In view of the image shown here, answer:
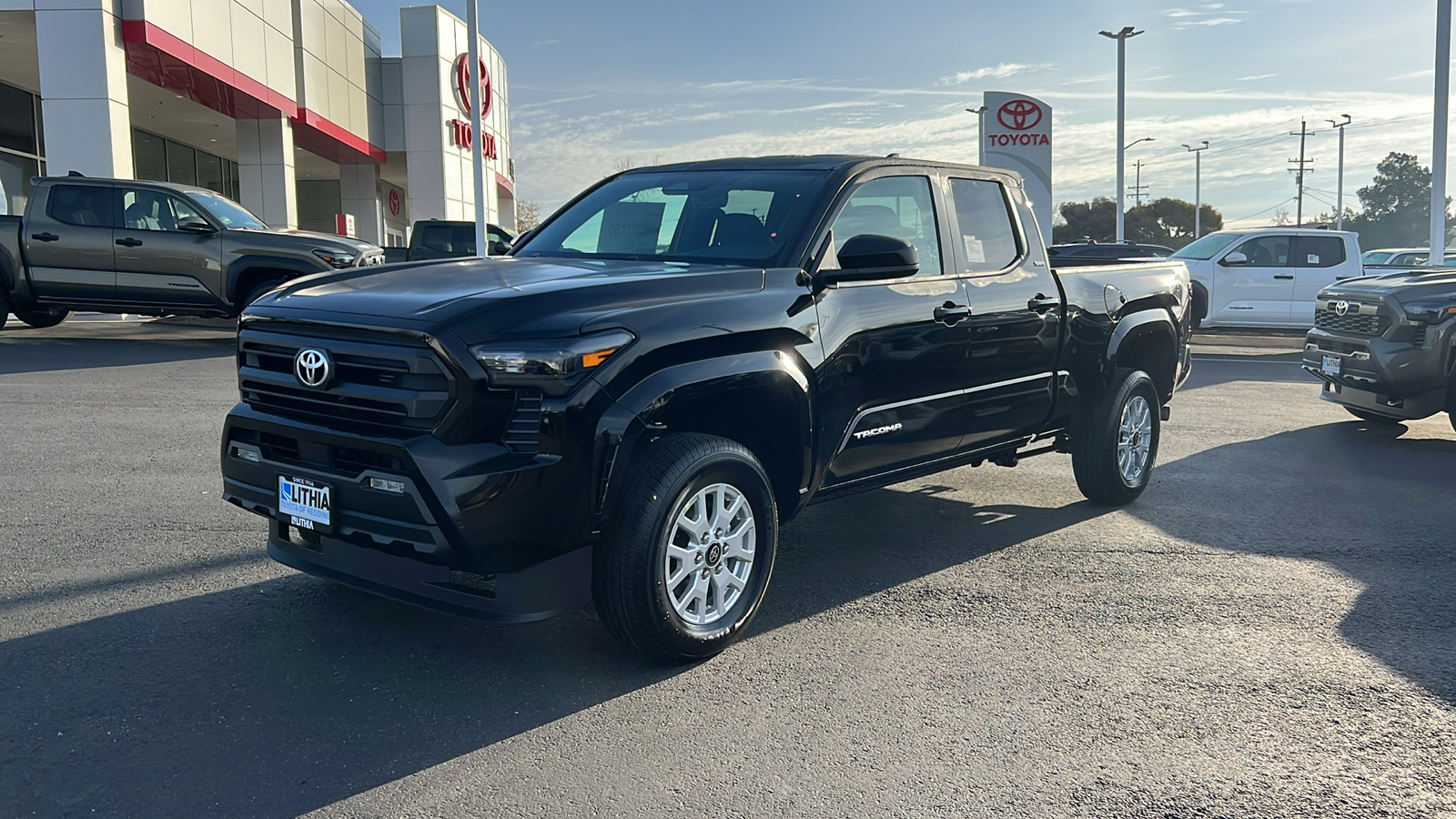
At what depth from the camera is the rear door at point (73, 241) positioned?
578 inches

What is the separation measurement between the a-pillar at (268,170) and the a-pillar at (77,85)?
7.90m

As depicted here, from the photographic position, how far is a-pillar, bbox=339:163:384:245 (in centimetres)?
4103

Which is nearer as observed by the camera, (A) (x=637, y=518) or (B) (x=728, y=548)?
(A) (x=637, y=518)

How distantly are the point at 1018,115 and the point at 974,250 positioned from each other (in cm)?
3361

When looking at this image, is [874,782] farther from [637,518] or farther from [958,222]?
[958,222]

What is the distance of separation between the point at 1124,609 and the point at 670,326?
241 centimetres

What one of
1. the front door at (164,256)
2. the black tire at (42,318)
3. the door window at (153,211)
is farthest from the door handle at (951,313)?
the black tire at (42,318)

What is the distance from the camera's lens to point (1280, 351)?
736 inches

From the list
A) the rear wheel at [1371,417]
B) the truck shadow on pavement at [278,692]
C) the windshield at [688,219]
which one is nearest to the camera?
the truck shadow on pavement at [278,692]

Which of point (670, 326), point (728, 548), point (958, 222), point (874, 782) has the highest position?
point (958, 222)

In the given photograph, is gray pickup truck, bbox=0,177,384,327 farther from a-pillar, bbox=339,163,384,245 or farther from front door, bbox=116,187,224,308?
a-pillar, bbox=339,163,384,245

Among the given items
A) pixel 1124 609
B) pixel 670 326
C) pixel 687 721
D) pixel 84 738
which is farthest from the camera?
pixel 1124 609

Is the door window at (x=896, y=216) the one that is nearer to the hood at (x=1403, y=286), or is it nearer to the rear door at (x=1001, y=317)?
the rear door at (x=1001, y=317)

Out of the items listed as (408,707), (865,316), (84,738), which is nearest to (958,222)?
(865,316)
